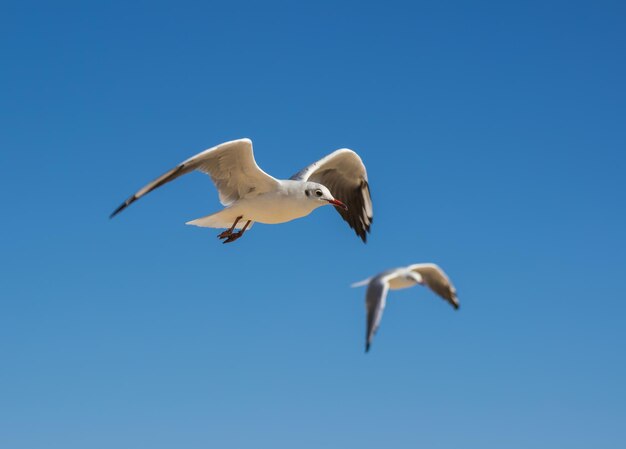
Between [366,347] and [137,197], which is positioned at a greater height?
[137,197]

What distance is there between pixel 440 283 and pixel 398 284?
1.86 feet

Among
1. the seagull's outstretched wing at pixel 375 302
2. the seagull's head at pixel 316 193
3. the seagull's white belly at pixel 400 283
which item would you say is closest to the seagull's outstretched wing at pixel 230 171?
the seagull's head at pixel 316 193

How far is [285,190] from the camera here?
1130 cm

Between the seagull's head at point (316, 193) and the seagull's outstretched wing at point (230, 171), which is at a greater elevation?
the seagull's outstretched wing at point (230, 171)

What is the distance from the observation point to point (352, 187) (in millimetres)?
13961

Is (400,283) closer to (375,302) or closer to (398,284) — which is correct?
(398,284)

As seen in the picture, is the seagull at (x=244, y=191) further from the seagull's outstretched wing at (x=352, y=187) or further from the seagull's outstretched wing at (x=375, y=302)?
the seagull's outstretched wing at (x=375, y=302)

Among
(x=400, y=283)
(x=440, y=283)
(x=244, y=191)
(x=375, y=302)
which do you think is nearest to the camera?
(x=375, y=302)

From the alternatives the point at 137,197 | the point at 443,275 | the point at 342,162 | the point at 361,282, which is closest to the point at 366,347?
the point at 361,282

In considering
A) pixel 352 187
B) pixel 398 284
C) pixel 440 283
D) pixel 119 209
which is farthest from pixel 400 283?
pixel 352 187

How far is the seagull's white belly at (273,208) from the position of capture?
11281mm

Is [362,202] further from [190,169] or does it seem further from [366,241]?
[190,169]

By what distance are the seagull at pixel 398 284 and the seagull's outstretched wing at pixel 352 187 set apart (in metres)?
6.54

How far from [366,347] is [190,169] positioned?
5.71 metres
